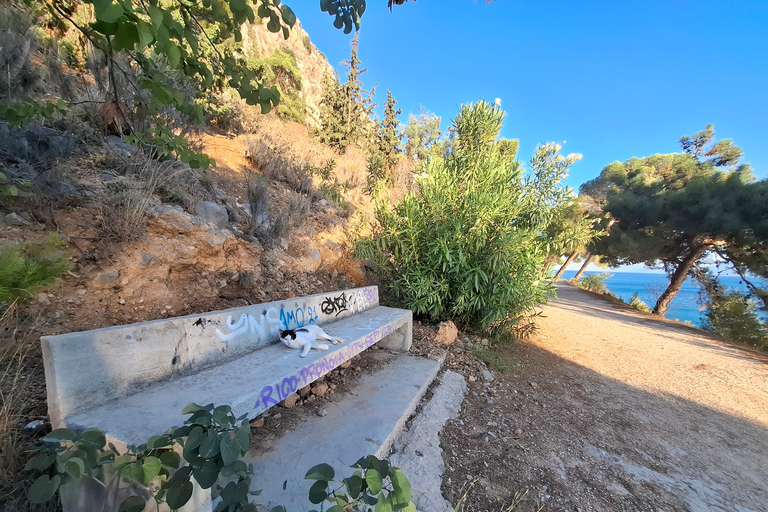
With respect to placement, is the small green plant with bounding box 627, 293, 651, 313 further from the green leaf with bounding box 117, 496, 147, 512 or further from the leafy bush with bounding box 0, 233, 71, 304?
the leafy bush with bounding box 0, 233, 71, 304

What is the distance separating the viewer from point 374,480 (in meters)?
0.76

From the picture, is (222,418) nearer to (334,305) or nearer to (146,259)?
(334,305)

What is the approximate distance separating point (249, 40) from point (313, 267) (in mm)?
17891

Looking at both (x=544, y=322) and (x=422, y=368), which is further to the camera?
(x=544, y=322)

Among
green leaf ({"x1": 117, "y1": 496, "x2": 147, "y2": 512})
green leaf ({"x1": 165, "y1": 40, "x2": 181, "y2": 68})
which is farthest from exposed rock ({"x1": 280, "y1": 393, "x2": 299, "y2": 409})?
green leaf ({"x1": 165, "y1": 40, "x2": 181, "y2": 68})

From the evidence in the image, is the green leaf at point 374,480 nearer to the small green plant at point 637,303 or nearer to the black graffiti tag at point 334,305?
the black graffiti tag at point 334,305

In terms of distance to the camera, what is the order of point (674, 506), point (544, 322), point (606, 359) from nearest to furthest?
point (674, 506) → point (606, 359) → point (544, 322)

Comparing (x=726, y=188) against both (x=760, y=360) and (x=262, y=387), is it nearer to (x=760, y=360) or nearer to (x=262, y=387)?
(x=760, y=360)

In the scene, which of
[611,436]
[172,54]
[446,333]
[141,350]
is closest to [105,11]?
[172,54]

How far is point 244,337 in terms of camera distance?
2.13 metres

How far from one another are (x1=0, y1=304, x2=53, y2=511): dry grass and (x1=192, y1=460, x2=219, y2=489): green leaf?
37.8 inches

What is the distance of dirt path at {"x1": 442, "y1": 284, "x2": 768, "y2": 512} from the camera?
188cm

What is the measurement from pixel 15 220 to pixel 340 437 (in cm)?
278

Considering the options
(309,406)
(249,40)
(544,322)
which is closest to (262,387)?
(309,406)
